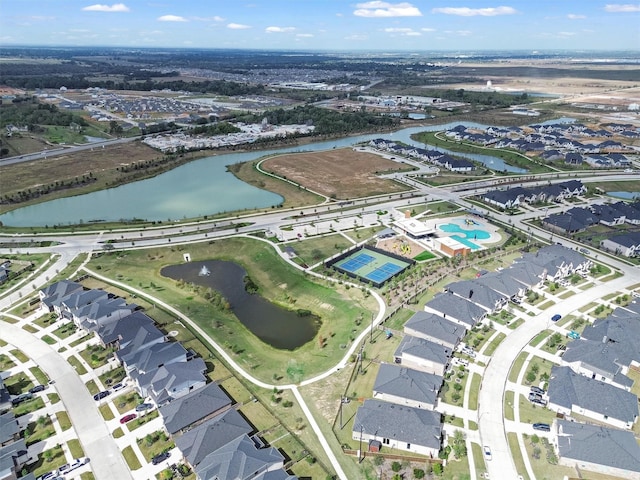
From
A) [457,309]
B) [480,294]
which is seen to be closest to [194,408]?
[457,309]

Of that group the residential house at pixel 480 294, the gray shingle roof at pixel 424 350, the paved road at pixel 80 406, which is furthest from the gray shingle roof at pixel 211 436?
the residential house at pixel 480 294

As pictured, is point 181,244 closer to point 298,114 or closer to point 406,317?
point 406,317

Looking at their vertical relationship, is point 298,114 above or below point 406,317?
above

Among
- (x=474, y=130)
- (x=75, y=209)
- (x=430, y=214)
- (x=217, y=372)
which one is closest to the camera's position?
(x=217, y=372)

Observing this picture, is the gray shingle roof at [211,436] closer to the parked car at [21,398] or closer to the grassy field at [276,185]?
the parked car at [21,398]

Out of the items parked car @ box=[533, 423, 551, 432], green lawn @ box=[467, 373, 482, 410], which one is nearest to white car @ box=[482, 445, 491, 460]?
green lawn @ box=[467, 373, 482, 410]

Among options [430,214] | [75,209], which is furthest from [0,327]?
[430,214]
